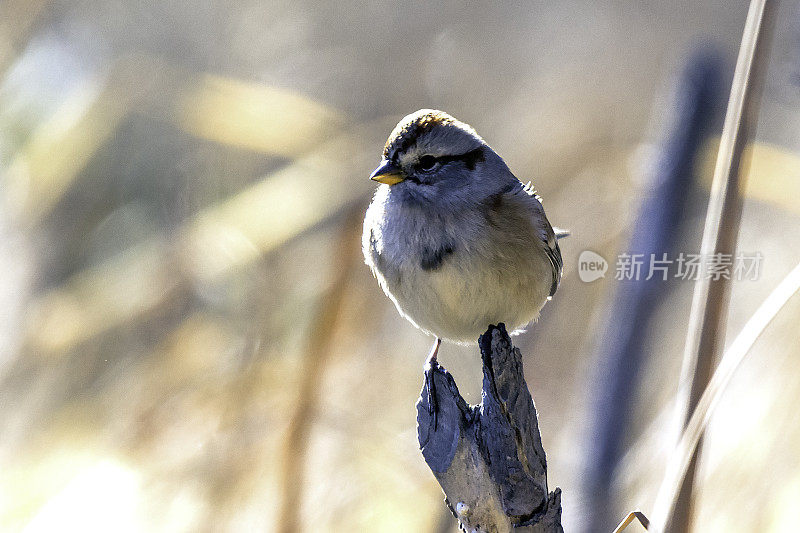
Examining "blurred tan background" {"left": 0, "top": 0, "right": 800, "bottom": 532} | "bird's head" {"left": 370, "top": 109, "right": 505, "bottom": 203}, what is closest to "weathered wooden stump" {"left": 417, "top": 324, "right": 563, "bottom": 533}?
"blurred tan background" {"left": 0, "top": 0, "right": 800, "bottom": 532}

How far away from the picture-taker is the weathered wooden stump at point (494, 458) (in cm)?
151

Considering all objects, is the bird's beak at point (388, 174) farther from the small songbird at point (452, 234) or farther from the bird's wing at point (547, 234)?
the bird's wing at point (547, 234)

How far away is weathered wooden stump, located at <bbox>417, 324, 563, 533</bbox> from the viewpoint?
1.51 m

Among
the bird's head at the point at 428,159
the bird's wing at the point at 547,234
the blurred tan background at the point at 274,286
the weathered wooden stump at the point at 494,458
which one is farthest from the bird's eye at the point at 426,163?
the weathered wooden stump at the point at 494,458

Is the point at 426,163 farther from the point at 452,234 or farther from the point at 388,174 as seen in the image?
the point at 452,234

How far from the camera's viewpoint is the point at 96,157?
12.8ft

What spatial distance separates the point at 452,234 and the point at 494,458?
28.1 inches

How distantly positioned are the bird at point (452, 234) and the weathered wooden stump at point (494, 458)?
413 millimetres

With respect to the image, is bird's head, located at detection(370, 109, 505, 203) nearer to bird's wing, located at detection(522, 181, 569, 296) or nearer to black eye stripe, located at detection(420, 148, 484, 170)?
black eye stripe, located at detection(420, 148, 484, 170)

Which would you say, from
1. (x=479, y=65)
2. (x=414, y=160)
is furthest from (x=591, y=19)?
(x=414, y=160)

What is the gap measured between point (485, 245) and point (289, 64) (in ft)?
8.85

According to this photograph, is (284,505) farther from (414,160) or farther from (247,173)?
(247,173)

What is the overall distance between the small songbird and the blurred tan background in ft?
1.07

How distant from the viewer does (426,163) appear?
2.22m
